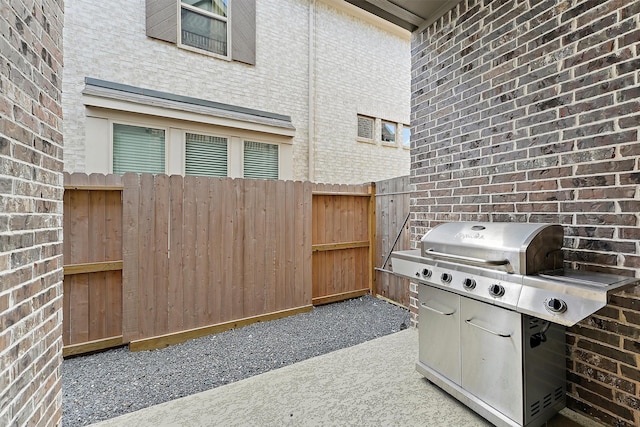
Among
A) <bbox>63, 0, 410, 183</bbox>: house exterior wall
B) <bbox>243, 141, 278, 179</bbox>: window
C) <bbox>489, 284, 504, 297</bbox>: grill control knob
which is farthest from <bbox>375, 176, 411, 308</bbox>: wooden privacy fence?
<bbox>489, 284, 504, 297</bbox>: grill control knob

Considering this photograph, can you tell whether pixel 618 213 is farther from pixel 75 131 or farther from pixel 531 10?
pixel 75 131

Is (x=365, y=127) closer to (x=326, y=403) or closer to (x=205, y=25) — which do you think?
(x=205, y=25)

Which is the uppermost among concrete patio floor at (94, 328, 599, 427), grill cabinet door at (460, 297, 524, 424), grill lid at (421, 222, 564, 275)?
grill lid at (421, 222, 564, 275)

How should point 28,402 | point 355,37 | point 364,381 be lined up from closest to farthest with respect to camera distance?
point 28,402 < point 364,381 < point 355,37

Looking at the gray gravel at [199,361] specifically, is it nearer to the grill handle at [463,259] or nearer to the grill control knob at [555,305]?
the grill handle at [463,259]

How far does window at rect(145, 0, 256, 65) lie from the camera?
4982mm

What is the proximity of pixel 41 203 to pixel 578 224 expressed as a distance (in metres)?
3.26

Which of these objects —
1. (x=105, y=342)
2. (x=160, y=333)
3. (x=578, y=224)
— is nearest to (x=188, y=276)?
(x=160, y=333)

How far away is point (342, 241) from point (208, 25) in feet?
14.9

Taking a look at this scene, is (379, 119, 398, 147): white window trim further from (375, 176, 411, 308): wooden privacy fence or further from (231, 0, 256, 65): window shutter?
(231, 0, 256, 65): window shutter

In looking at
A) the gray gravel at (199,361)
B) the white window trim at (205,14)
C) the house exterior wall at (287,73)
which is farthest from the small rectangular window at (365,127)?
the gray gravel at (199,361)

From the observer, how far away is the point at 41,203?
1.55 meters

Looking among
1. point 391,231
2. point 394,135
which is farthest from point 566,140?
point 394,135

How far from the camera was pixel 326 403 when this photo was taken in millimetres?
2238
